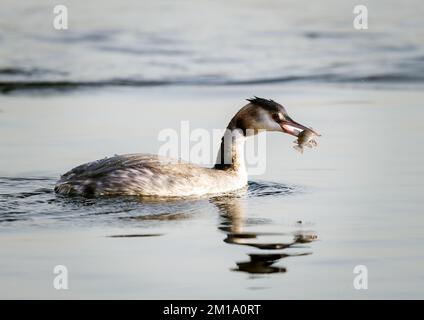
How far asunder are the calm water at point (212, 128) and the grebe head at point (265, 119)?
663mm

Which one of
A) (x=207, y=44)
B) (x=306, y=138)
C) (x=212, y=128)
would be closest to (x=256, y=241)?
(x=306, y=138)

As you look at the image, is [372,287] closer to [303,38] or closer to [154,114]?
[154,114]

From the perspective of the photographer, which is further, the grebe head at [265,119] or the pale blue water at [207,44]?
the pale blue water at [207,44]

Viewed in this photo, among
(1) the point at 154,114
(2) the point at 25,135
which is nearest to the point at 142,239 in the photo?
(2) the point at 25,135

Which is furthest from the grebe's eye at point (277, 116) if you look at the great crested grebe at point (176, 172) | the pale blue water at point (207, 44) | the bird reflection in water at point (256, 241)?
the pale blue water at point (207, 44)

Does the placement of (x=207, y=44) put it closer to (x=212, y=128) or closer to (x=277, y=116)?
(x=212, y=128)

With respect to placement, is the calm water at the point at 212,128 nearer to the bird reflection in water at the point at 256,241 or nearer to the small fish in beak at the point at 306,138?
the bird reflection in water at the point at 256,241

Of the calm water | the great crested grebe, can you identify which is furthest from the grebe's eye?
the calm water

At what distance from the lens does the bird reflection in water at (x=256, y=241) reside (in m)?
10.6

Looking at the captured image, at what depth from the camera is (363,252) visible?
1100 centimetres

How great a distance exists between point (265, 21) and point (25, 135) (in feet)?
40.3

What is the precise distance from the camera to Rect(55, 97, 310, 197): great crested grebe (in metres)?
13.7

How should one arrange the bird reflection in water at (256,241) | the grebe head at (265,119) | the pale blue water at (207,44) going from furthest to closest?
1. the pale blue water at (207,44)
2. the grebe head at (265,119)
3. the bird reflection in water at (256,241)

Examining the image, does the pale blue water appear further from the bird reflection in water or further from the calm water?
the bird reflection in water
